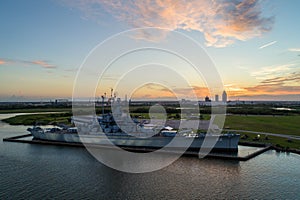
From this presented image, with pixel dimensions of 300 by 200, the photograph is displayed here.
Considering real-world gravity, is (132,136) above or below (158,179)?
above

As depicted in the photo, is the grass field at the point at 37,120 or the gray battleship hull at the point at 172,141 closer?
the gray battleship hull at the point at 172,141

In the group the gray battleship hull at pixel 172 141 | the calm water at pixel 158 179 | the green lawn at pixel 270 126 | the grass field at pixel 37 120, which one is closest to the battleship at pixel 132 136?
the gray battleship hull at pixel 172 141

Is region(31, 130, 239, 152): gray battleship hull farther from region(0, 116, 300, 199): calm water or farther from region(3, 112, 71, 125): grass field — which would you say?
region(3, 112, 71, 125): grass field

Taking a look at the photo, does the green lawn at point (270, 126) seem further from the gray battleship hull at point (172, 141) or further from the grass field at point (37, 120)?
the grass field at point (37, 120)

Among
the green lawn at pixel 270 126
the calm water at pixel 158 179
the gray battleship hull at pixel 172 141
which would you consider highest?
the green lawn at pixel 270 126

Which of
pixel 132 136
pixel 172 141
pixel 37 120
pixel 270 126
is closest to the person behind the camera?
pixel 172 141

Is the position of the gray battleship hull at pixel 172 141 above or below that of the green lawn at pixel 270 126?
below

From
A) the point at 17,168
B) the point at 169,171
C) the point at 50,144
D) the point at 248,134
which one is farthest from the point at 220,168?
the point at 50,144

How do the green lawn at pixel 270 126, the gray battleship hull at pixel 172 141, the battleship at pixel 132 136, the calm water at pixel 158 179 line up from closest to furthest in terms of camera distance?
the calm water at pixel 158 179, the gray battleship hull at pixel 172 141, the battleship at pixel 132 136, the green lawn at pixel 270 126

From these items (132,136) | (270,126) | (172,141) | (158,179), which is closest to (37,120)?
(132,136)

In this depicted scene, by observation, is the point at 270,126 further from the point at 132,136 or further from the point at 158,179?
the point at 158,179
